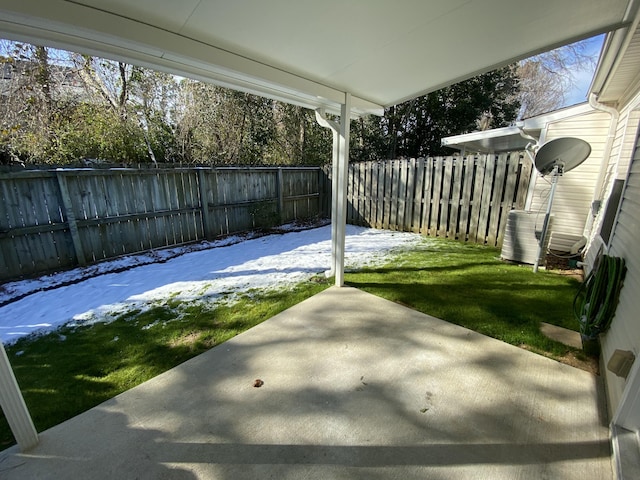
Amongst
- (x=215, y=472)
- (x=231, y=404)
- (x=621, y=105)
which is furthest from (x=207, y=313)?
(x=621, y=105)

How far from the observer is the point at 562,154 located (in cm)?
371

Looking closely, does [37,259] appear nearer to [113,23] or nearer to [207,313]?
[207,313]

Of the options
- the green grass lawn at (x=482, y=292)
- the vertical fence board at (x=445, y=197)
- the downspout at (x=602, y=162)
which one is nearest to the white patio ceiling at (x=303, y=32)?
the green grass lawn at (x=482, y=292)

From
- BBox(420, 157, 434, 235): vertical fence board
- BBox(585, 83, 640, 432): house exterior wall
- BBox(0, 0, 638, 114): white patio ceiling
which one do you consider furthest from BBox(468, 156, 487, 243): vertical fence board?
BBox(0, 0, 638, 114): white patio ceiling

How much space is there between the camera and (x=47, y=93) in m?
6.69

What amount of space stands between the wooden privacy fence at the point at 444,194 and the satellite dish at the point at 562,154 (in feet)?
5.19

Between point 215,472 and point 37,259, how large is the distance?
178 inches

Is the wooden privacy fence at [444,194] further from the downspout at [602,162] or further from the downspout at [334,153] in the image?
the downspout at [334,153]

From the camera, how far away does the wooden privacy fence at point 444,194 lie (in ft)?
18.1

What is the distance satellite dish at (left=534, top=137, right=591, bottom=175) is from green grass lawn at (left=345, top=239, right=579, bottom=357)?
1539 millimetres

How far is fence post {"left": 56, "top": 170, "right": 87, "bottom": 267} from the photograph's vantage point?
13.6 ft

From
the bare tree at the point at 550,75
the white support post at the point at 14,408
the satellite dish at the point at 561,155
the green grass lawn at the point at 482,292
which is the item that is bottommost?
the green grass lawn at the point at 482,292

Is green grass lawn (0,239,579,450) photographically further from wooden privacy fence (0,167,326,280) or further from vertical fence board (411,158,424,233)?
vertical fence board (411,158,424,233)

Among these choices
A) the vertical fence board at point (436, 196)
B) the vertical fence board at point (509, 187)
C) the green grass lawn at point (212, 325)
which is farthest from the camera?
the vertical fence board at point (436, 196)
